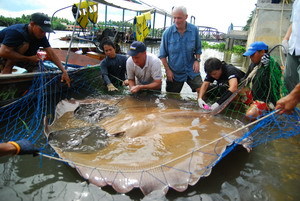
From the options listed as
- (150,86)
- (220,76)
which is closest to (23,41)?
(150,86)

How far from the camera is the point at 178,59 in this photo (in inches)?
193

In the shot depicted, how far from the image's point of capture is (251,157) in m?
3.20

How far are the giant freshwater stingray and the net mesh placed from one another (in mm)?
10

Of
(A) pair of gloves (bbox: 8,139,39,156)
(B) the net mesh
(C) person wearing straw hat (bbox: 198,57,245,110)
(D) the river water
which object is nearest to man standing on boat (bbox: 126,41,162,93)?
(B) the net mesh

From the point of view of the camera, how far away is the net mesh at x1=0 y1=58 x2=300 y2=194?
2.23 m

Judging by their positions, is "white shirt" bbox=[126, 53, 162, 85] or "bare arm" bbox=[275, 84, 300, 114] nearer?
"bare arm" bbox=[275, 84, 300, 114]

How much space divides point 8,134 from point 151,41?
22.2 meters

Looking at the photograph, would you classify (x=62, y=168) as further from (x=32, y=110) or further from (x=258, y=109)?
(x=258, y=109)

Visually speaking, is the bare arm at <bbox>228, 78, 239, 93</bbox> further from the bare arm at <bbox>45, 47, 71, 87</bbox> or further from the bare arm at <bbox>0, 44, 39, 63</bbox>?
the bare arm at <bbox>0, 44, 39, 63</bbox>

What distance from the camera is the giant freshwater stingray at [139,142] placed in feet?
7.30

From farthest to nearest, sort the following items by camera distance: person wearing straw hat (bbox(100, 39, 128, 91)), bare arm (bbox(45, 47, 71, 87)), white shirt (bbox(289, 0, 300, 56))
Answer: person wearing straw hat (bbox(100, 39, 128, 91)), bare arm (bbox(45, 47, 71, 87)), white shirt (bbox(289, 0, 300, 56))

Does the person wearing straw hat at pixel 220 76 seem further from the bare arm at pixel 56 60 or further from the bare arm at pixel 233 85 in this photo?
the bare arm at pixel 56 60

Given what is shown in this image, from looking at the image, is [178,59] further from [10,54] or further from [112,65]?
[10,54]

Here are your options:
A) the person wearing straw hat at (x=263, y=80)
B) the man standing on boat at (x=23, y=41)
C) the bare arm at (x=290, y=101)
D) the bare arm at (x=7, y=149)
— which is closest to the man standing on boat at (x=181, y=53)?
the person wearing straw hat at (x=263, y=80)
